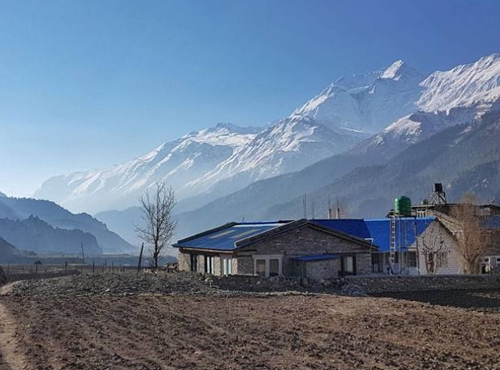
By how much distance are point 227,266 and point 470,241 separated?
72.2ft

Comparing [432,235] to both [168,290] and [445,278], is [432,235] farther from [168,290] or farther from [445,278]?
[168,290]

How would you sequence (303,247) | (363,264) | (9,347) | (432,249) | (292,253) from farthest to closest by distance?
(432,249) < (363,264) < (303,247) < (292,253) < (9,347)

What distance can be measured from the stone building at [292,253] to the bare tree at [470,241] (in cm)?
1057

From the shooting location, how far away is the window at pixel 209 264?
45.8 metres

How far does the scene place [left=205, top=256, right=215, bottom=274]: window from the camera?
45759 millimetres

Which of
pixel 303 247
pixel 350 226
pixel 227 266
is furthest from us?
pixel 350 226

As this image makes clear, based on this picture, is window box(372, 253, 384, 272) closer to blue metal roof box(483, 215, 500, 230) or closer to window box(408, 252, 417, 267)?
window box(408, 252, 417, 267)

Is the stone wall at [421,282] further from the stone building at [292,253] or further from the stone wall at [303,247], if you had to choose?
the stone wall at [303,247]

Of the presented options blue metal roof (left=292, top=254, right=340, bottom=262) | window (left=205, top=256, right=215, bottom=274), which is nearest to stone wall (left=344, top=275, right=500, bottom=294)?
blue metal roof (left=292, top=254, right=340, bottom=262)

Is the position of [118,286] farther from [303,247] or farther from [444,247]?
[444,247]

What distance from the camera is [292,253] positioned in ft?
141

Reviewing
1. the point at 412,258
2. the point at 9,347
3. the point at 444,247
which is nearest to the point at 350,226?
the point at 412,258

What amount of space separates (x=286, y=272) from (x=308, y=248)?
2368mm

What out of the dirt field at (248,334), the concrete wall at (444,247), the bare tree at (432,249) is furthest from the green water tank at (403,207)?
the dirt field at (248,334)
